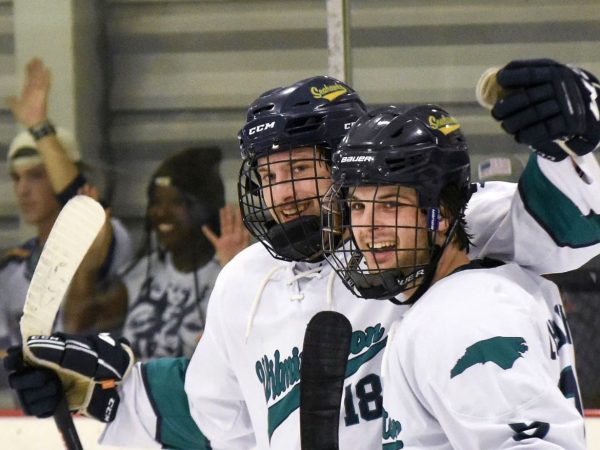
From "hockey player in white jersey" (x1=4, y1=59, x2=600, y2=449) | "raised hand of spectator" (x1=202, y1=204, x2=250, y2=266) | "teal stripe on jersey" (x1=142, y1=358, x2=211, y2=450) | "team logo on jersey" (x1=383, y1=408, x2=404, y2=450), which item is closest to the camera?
"team logo on jersey" (x1=383, y1=408, x2=404, y2=450)

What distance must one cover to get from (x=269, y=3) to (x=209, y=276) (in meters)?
0.74

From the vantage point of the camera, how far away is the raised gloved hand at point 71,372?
203 centimetres

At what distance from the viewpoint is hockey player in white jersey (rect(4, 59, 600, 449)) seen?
1655 mm

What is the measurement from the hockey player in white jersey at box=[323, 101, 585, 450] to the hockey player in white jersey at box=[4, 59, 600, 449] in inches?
4.1

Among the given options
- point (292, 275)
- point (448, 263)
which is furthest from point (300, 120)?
point (448, 263)

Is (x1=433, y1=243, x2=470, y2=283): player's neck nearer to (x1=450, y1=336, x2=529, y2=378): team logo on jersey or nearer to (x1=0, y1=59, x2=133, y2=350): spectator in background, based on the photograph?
(x1=450, y1=336, x2=529, y2=378): team logo on jersey

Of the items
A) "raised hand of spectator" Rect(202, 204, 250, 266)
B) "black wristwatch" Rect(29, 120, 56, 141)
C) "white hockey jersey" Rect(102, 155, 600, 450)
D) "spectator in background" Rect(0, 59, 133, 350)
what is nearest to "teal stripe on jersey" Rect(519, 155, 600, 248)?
"white hockey jersey" Rect(102, 155, 600, 450)

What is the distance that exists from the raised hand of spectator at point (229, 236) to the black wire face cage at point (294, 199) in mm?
1127

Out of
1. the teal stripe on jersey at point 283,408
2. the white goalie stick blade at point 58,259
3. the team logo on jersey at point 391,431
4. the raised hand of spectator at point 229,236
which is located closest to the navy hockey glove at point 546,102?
the team logo on jersey at point 391,431

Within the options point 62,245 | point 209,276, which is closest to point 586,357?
point 209,276

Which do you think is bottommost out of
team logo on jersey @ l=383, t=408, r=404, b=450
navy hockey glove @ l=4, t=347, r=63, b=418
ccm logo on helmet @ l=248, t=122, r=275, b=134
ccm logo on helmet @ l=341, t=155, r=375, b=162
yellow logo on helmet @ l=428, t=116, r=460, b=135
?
navy hockey glove @ l=4, t=347, r=63, b=418

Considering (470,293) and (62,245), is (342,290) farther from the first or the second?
(62,245)

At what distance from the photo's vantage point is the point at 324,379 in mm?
1757

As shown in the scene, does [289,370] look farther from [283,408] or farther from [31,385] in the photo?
[31,385]
